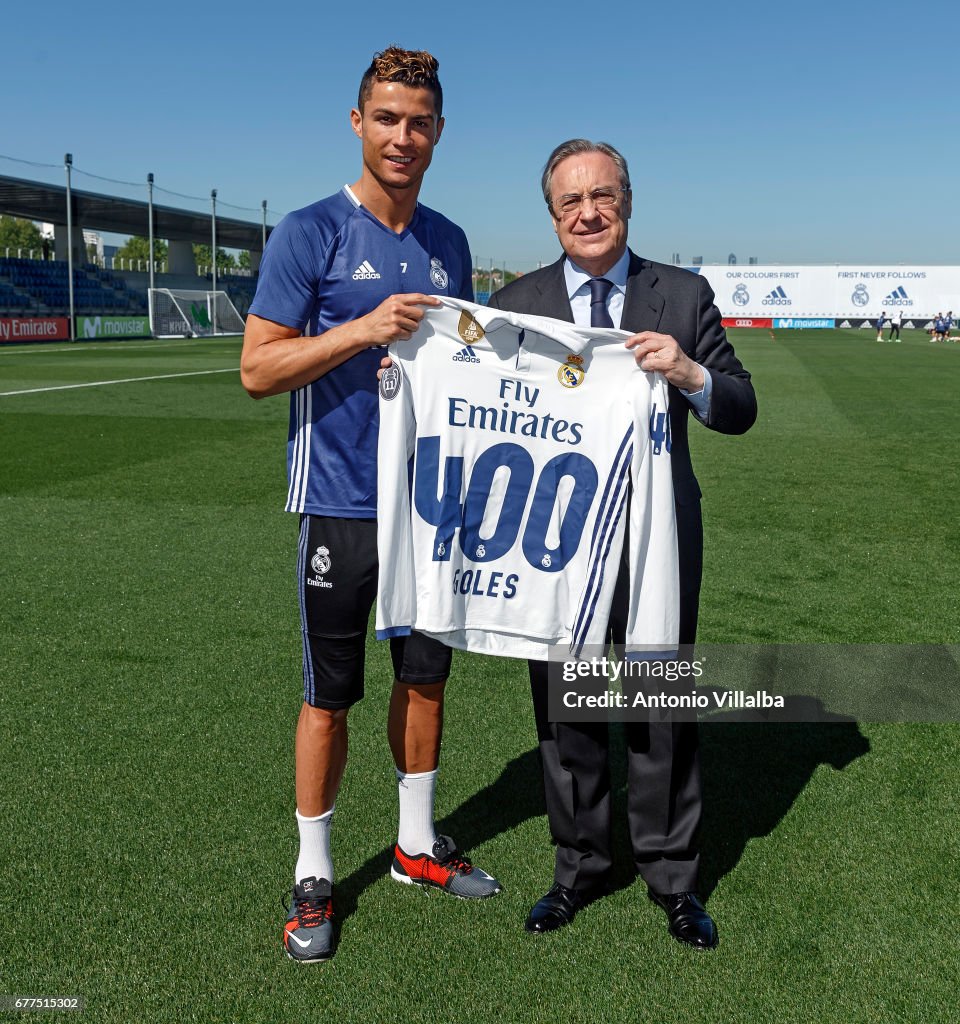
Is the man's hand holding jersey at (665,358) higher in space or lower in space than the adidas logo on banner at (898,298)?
lower

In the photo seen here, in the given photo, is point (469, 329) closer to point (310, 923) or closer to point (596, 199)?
point (596, 199)

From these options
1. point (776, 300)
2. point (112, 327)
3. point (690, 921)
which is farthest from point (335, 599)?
point (776, 300)

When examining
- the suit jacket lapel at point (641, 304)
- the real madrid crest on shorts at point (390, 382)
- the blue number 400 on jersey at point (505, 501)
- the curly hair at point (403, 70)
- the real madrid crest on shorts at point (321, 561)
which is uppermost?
the curly hair at point (403, 70)

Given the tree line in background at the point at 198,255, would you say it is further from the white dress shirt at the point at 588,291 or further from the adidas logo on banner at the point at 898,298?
the white dress shirt at the point at 588,291

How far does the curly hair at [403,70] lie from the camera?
8.31 ft

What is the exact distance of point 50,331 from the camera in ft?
117

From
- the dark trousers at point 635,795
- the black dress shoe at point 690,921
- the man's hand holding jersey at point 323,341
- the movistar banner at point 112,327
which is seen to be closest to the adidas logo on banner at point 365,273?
the man's hand holding jersey at point 323,341

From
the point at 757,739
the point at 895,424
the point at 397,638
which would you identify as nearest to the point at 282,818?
the point at 397,638

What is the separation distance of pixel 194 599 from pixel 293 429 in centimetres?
319

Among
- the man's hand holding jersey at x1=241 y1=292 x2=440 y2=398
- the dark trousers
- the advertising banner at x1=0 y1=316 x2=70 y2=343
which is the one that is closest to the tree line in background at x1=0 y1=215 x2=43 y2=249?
the advertising banner at x1=0 y1=316 x2=70 y2=343

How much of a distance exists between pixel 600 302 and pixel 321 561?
3.38ft

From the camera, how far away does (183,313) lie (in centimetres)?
4309

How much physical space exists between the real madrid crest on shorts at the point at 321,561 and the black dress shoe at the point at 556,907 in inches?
43.6

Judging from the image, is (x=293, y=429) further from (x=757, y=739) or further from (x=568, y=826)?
(x=757, y=739)
